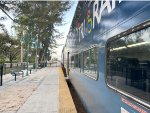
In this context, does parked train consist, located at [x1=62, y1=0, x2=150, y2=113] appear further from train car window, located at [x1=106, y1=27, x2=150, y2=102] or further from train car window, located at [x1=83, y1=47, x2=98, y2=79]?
train car window, located at [x1=83, y1=47, x2=98, y2=79]

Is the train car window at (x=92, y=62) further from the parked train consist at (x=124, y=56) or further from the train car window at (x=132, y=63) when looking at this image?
the train car window at (x=132, y=63)

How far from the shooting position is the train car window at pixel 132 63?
2.99 m

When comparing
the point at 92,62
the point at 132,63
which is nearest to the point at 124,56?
the point at 132,63

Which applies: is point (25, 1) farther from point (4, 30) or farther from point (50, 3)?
point (50, 3)

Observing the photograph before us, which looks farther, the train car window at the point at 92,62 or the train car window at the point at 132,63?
the train car window at the point at 92,62

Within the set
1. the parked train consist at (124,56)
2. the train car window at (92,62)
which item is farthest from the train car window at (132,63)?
the train car window at (92,62)

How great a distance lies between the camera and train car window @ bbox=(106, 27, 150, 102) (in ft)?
9.81

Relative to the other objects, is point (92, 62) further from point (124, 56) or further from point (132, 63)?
point (132, 63)

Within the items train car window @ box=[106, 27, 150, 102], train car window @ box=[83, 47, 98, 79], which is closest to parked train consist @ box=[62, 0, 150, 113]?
train car window @ box=[106, 27, 150, 102]

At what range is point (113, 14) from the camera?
162 inches

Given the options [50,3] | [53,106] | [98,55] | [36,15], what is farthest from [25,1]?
[98,55]

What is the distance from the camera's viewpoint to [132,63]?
3.39 m

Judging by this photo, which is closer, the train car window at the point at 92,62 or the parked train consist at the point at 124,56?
the parked train consist at the point at 124,56

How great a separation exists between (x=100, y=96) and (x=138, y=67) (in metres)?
2.00
